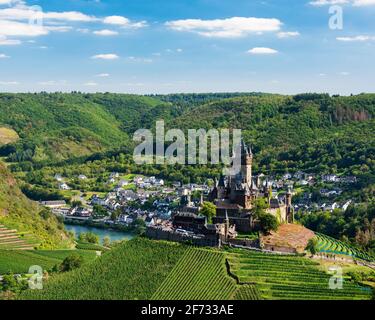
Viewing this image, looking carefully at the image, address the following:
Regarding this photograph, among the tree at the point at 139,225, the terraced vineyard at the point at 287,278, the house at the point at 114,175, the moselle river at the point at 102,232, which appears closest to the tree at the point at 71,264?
the terraced vineyard at the point at 287,278

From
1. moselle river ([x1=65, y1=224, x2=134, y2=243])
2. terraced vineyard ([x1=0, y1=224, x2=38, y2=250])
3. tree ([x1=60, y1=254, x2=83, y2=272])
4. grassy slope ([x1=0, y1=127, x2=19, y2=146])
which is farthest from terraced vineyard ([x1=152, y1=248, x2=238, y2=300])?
grassy slope ([x1=0, y1=127, x2=19, y2=146])

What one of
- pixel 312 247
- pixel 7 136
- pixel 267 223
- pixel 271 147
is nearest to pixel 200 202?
pixel 267 223

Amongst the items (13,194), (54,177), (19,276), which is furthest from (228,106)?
(19,276)

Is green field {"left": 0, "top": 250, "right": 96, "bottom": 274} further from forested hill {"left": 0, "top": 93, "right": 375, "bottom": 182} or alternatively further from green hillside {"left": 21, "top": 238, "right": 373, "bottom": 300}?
forested hill {"left": 0, "top": 93, "right": 375, "bottom": 182}

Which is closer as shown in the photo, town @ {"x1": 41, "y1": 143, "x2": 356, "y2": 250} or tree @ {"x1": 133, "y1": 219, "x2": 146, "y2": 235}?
town @ {"x1": 41, "y1": 143, "x2": 356, "y2": 250}

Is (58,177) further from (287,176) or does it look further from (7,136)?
(7,136)

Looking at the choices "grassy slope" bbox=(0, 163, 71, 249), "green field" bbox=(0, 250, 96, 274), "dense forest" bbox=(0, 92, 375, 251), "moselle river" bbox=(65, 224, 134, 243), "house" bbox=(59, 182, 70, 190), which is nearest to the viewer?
"green field" bbox=(0, 250, 96, 274)
